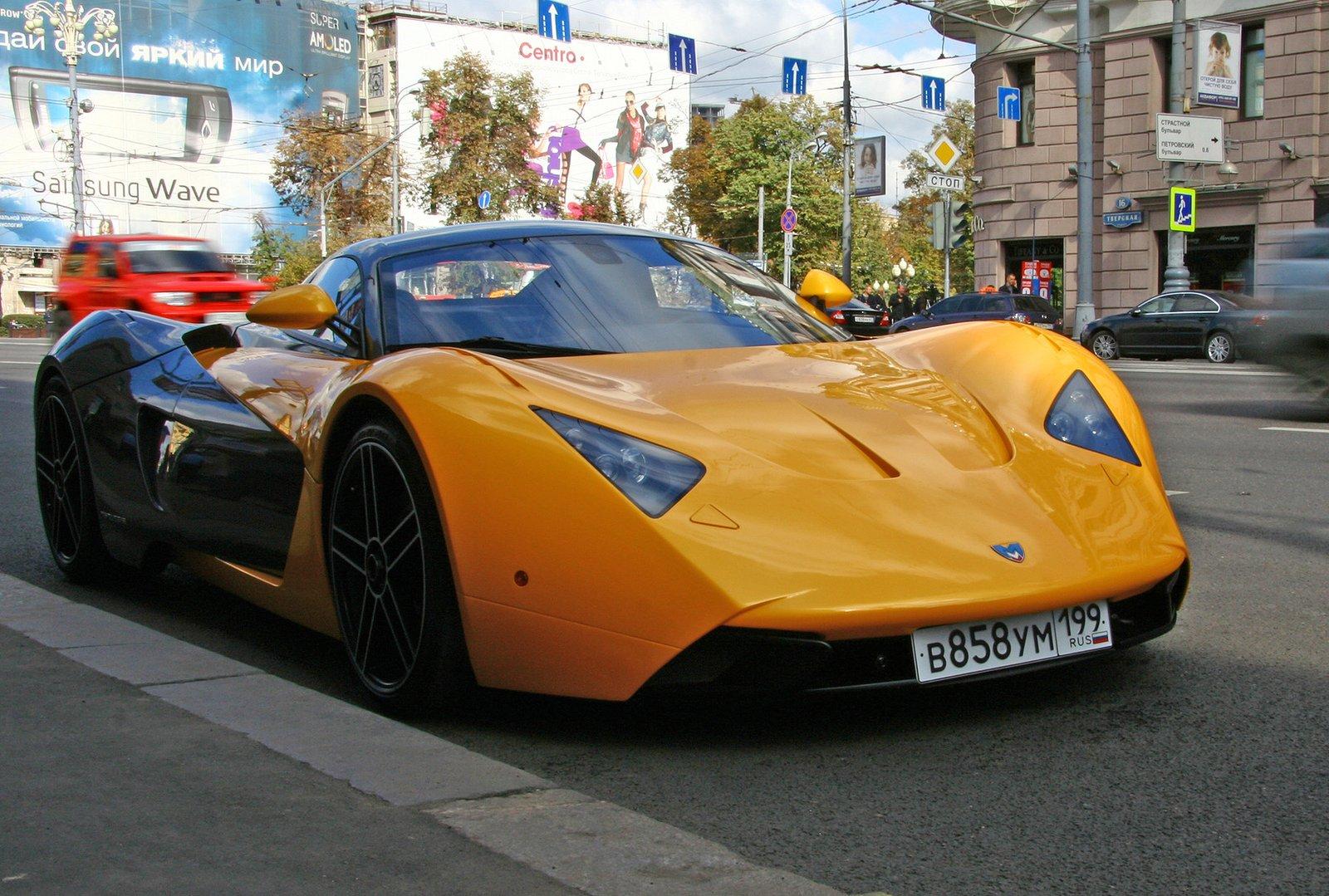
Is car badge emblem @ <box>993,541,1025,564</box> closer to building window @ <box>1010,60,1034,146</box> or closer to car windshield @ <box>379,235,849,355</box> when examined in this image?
car windshield @ <box>379,235,849,355</box>

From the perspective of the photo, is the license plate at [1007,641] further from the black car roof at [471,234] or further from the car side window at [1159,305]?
the car side window at [1159,305]

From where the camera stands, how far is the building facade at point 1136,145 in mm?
31219

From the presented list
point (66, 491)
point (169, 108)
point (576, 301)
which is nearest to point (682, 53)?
point (66, 491)

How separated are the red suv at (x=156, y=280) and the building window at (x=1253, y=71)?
21286 mm

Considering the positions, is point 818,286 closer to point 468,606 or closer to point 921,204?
point 468,606

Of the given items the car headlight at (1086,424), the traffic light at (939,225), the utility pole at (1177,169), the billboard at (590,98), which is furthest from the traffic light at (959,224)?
the billboard at (590,98)

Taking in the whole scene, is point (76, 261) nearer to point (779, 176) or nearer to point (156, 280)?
point (156, 280)

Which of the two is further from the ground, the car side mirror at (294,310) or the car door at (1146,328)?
the car side mirror at (294,310)

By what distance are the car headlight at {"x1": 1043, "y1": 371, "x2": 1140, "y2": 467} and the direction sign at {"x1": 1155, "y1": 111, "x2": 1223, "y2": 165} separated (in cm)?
2513

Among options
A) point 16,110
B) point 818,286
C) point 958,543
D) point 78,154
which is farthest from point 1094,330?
point 16,110

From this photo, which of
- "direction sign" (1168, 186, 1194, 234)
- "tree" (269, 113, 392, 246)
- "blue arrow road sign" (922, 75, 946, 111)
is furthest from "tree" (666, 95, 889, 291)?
"direction sign" (1168, 186, 1194, 234)

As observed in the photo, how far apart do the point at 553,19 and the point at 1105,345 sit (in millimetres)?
23501

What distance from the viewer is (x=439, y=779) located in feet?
9.25

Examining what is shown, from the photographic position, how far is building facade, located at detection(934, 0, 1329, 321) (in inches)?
1229
